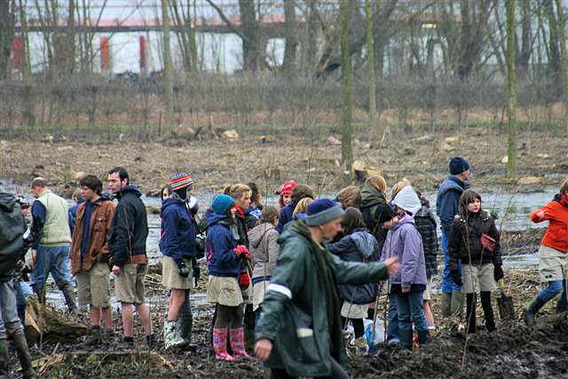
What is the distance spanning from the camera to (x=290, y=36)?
53.5m

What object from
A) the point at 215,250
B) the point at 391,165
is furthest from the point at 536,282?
the point at 391,165

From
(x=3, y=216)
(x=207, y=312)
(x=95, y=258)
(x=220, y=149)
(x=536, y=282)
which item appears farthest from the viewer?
(x=220, y=149)

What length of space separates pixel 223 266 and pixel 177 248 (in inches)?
25.2

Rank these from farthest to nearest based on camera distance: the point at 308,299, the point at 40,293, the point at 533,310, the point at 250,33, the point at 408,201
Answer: the point at 250,33 < the point at 40,293 < the point at 533,310 < the point at 408,201 < the point at 308,299

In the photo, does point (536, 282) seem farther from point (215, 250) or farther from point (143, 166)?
point (143, 166)

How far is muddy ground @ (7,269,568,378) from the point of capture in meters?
9.01

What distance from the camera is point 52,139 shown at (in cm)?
3678

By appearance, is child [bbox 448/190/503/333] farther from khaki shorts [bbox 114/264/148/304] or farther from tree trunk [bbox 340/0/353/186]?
tree trunk [bbox 340/0/353/186]

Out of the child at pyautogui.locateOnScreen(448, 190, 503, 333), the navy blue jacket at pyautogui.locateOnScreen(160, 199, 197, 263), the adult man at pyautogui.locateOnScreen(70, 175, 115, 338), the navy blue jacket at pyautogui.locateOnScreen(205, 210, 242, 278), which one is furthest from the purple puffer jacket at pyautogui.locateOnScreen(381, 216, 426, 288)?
the adult man at pyautogui.locateOnScreen(70, 175, 115, 338)

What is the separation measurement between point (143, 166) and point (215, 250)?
20883 millimetres

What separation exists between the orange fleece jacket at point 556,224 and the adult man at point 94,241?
4.67 m

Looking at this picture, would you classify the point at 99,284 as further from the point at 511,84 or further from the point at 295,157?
the point at 295,157

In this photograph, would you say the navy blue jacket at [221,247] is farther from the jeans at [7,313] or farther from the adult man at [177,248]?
the jeans at [7,313]

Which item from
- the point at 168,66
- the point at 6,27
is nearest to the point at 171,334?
the point at 168,66
